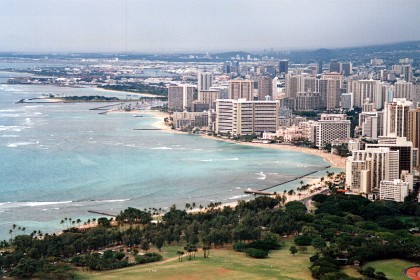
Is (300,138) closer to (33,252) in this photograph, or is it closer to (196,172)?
(196,172)

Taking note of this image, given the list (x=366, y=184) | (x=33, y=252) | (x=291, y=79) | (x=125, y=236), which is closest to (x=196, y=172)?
(x=366, y=184)

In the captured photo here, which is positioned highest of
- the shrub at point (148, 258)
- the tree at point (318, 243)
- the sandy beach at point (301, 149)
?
the sandy beach at point (301, 149)

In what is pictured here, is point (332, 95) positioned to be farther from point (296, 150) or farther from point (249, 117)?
point (296, 150)

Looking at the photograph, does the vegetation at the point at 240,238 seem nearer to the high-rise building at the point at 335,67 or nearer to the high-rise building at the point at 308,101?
the high-rise building at the point at 308,101

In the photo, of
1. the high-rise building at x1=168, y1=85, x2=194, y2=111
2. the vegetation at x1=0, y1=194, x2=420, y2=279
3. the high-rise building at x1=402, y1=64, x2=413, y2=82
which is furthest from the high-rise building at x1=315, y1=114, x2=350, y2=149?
the high-rise building at x1=402, y1=64, x2=413, y2=82

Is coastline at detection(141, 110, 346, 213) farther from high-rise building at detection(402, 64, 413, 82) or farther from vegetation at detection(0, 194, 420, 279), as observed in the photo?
high-rise building at detection(402, 64, 413, 82)

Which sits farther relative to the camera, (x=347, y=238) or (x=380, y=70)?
(x=380, y=70)

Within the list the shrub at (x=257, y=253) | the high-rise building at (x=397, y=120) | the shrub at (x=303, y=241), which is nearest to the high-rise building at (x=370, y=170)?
the high-rise building at (x=397, y=120)
